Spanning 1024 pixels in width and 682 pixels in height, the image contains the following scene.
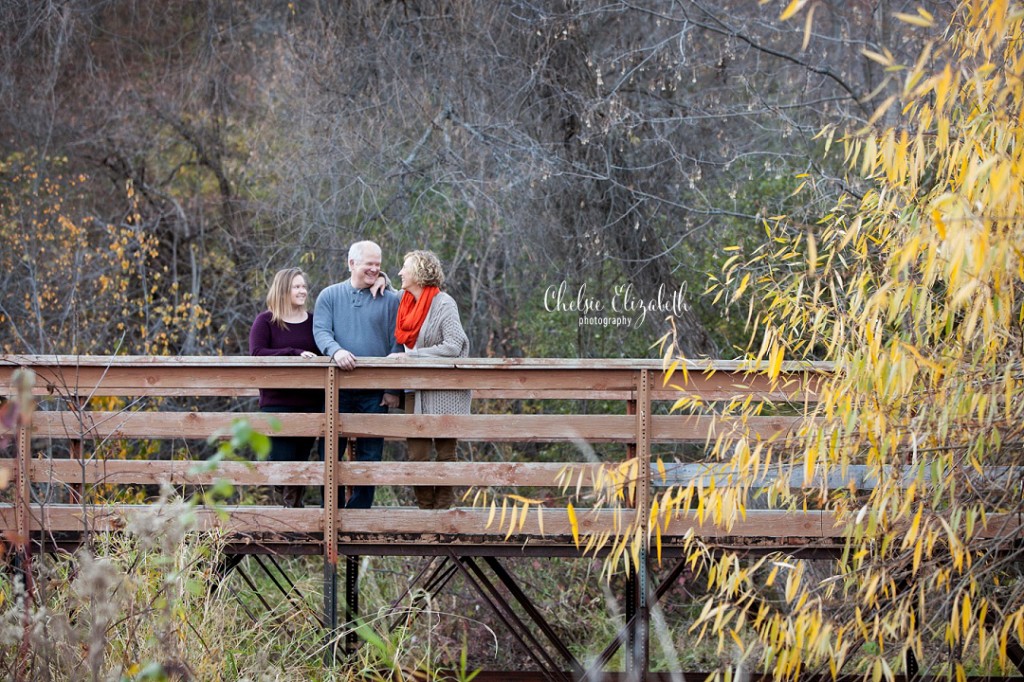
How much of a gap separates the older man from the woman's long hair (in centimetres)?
19

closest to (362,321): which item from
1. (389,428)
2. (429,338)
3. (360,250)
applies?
(360,250)

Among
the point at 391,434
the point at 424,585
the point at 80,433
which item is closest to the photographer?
the point at 80,433

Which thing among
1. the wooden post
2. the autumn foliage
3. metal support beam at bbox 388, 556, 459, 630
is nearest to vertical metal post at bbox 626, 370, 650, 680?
metal support beam at bbox 388, 556, 459, 630

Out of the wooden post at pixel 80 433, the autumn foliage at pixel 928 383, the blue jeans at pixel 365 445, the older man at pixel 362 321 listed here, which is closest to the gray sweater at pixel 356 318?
the older man at pixel 362 321

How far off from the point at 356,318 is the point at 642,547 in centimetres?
210

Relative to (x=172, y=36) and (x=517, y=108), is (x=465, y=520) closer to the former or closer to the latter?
(x=517, y=108)

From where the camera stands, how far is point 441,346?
6211 millimetres

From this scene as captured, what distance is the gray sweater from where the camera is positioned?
6.53 metres

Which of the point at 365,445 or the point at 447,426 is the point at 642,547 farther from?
the point at 365,445

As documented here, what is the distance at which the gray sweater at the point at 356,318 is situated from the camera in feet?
21.4

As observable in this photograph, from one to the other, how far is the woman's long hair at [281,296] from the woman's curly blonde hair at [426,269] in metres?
0.81

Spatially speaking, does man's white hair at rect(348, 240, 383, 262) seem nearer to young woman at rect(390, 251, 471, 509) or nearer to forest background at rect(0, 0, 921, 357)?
young woman at rect(390, 251, 471, 509)

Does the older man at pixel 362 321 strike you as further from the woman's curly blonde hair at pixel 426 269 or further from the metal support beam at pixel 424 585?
the metal support beam at pixel 424 585

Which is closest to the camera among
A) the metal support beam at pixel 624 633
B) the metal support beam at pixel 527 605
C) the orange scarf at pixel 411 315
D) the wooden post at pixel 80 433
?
the wooden post at pixel 80 433
